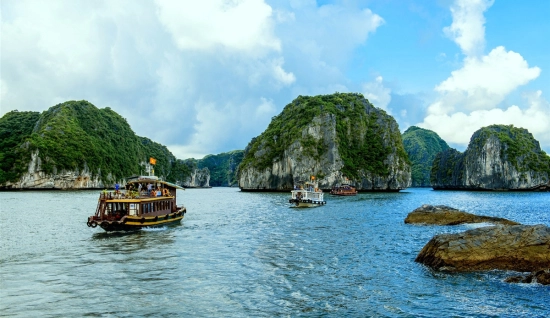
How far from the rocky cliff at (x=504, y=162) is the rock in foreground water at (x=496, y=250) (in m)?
170

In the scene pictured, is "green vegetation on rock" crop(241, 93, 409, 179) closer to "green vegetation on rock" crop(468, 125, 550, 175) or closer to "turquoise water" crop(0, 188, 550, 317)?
"green vegetation on rock" crop(468, 125, 550, 175)

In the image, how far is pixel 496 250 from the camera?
21828mm

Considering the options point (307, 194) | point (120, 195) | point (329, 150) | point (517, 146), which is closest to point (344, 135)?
point (329, 150)

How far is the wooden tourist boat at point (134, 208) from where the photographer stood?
123ft

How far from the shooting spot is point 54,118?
186750mm

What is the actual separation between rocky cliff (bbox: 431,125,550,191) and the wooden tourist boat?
166 meters

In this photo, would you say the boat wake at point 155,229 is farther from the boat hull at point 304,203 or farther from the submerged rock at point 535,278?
the boat hull at point 304,203

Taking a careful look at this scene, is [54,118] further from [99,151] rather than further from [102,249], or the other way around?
[102,249]

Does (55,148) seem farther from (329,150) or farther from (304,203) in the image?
(304,203)

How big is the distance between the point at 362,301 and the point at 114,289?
11.5m

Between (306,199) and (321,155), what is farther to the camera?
(321,155)

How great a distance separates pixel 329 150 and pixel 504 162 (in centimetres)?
8205

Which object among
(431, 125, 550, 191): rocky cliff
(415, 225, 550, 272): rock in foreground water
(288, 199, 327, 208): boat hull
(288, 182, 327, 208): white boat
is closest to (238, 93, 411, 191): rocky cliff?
(431, 125, 550, 191): rocky cliff

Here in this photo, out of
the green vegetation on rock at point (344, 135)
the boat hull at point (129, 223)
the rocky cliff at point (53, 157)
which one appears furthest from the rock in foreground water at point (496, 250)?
the rocky cliff at point (53, 157)
